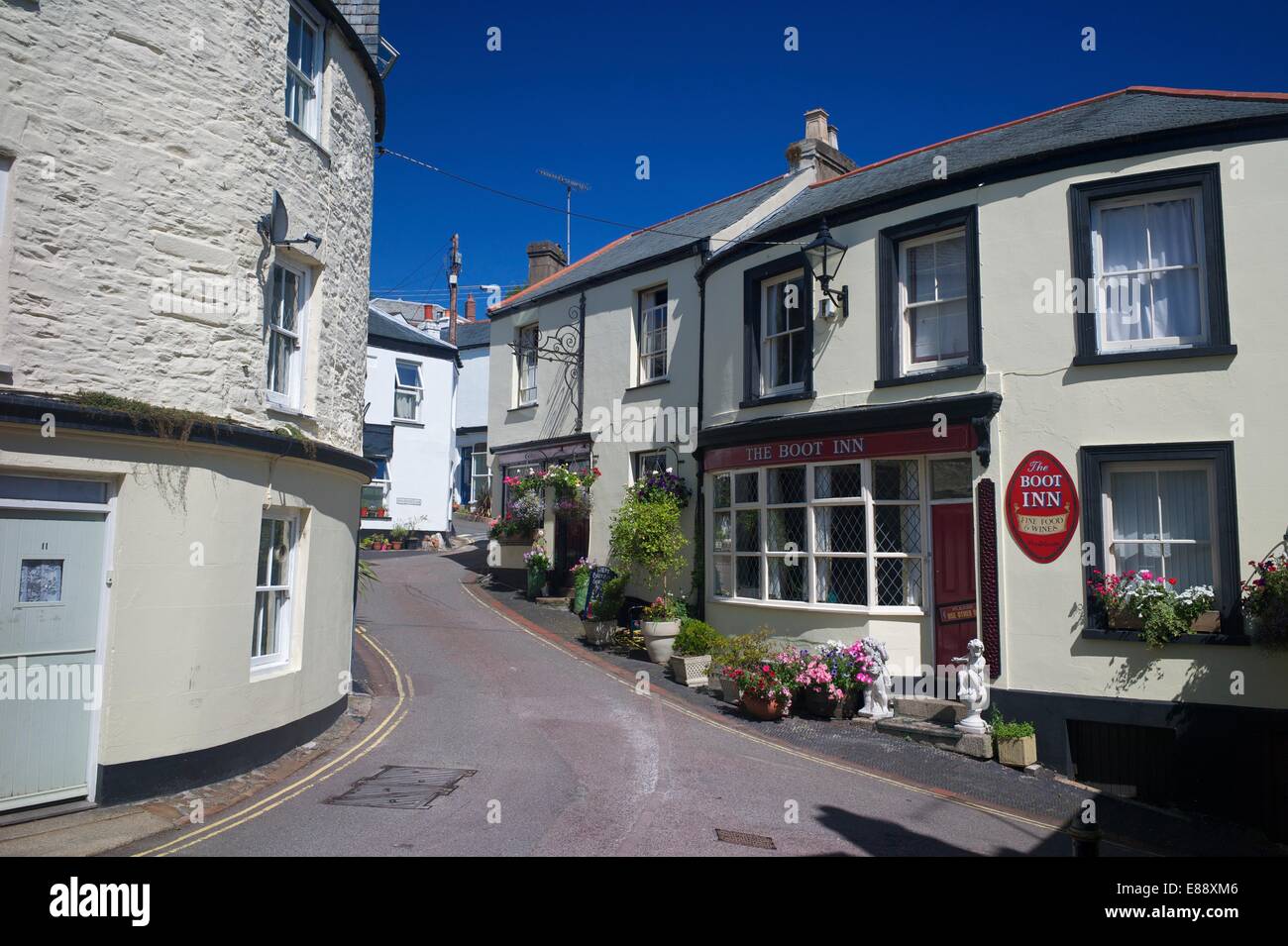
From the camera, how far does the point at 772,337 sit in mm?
14398

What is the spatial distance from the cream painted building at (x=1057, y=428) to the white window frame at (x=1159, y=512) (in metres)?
0.03

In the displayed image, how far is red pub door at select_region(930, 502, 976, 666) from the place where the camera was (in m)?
11.4

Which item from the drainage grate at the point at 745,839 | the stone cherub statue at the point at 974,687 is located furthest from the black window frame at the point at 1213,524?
the drainage grate at the point at 745,839

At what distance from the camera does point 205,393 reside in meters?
8.77

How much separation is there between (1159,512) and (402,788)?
8.83 metres

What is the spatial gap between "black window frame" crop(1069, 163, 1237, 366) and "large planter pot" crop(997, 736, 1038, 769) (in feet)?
14.7

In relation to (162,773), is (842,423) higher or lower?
higher

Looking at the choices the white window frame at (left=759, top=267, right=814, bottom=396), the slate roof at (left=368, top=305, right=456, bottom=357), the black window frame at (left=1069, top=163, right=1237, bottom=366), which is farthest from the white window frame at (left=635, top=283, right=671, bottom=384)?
the slate roof at (left=368, top=305, right=456, bottom=357)

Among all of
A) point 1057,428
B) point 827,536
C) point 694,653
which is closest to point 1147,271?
point 1057,428

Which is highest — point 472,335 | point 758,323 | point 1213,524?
point 472,335

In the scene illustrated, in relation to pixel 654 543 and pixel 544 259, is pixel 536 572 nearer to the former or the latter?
pixel 654 543
